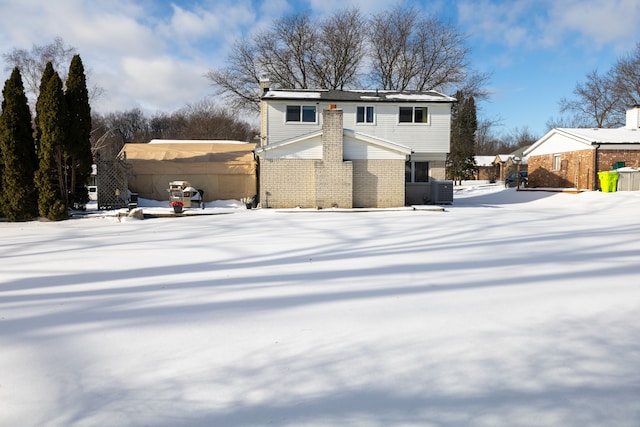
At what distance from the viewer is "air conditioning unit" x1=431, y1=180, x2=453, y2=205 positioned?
20.0 meters

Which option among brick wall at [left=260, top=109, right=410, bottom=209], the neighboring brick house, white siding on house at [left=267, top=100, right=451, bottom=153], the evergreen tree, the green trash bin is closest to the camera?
the evergreen tree

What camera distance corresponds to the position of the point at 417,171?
21094mm

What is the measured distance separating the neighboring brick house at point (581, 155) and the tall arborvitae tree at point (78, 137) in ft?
79.5

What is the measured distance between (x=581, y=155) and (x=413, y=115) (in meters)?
10.1

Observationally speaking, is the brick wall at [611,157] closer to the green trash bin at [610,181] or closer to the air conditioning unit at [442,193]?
the green trash bin at [610,181]

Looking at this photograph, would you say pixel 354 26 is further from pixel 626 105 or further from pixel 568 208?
pixel 626 105

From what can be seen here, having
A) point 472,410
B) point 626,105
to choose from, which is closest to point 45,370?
point 472,410

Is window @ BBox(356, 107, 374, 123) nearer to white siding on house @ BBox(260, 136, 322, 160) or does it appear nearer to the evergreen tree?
white siding on house @ BBox(260, 136, 322, 160)

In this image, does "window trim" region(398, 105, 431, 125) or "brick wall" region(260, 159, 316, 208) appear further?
"window trim" region(398, 105, 431, 125)

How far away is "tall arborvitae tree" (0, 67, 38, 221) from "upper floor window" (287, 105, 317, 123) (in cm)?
1113

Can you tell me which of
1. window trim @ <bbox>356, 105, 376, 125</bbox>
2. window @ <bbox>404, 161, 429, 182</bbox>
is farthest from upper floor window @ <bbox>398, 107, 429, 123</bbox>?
window @ <bbox>404, 161, 429, 182</bbox>

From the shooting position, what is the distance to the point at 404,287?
15.9ft

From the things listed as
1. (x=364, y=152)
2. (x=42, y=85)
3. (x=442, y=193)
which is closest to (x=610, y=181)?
(x=442, y=193)

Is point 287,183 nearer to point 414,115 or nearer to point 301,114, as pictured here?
point 301,114
